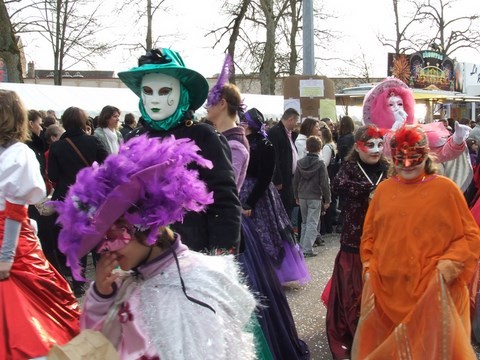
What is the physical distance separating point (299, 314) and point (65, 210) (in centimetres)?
392

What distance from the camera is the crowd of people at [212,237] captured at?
2096mm

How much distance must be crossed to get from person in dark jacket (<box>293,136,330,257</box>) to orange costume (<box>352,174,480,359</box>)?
13.6 ft

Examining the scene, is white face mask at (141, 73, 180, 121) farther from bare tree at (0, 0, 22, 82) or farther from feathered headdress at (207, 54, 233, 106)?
bare tree at (0, 0, 22, 82)

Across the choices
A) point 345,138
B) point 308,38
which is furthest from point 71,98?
point 345,138

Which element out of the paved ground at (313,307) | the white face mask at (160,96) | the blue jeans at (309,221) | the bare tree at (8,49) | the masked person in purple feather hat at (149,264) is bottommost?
the paved ground at (313,307)

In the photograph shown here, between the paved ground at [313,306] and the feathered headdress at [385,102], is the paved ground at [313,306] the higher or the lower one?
the lower one

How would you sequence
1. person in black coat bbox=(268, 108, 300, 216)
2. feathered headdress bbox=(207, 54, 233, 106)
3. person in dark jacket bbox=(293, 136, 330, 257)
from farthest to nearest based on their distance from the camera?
person in dark jacket bbox=(293, 136, 330, 257) < person in black coat bbox=(268, 108, 300, 216) < feathered headdress bbox=(207, 54, 233, 106)

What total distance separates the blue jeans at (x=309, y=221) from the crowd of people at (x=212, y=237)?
2.01m

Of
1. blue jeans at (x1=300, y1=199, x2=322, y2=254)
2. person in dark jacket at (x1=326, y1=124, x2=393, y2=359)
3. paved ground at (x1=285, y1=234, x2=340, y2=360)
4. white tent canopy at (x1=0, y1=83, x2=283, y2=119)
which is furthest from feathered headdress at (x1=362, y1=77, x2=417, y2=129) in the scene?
white tent canopy at (x1=0, y1=83, x2=283, y2=119)

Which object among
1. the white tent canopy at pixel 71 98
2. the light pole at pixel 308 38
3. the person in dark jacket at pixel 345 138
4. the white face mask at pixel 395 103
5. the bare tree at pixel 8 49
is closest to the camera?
the white face mask at pixel 395 103

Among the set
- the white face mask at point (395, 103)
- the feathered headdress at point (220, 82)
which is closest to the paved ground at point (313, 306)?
the white face mask at point (395, 103)

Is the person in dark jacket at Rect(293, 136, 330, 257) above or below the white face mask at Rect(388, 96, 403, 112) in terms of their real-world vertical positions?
below

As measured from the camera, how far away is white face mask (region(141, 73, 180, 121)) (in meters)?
3.00

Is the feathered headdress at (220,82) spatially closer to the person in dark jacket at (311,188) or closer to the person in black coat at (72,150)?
the person in black coat at (72,150)
